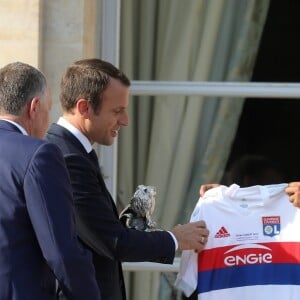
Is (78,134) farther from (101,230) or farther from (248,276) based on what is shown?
(248,276)

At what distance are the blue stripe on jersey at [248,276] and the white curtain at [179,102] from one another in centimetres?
105

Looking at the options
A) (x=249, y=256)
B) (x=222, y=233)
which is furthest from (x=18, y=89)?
(x=249, y=256)

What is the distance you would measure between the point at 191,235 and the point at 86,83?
2.24 ft

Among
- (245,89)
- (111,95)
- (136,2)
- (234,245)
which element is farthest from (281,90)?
(111,95)

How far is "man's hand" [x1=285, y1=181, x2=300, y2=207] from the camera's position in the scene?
3.40 meters

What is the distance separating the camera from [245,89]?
4434mm

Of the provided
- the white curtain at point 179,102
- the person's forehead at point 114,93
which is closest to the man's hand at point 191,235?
the person's forehead at point 114,93

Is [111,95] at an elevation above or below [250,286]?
above

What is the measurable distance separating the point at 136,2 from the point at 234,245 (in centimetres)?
160

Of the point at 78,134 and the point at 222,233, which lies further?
the point at 222,233

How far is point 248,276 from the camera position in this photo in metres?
3.44

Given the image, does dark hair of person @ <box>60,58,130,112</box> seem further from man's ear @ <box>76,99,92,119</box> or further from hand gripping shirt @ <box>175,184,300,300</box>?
hand gripping shirt @ <box>175,184,300,300</box>

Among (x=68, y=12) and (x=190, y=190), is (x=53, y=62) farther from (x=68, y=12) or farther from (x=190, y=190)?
(x=190, y=190)

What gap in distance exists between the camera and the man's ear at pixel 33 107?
2697 mm
